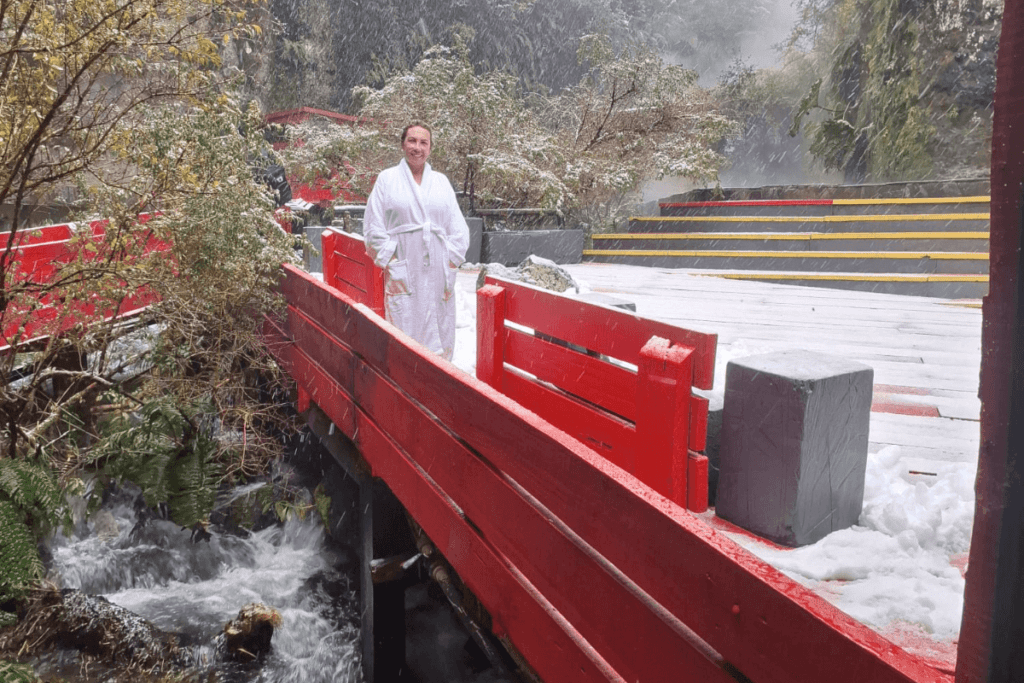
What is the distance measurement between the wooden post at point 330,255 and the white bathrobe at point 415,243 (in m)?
2.35

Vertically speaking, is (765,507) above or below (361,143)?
below


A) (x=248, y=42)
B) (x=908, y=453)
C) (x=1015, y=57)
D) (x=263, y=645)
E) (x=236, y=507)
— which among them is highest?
(x=248, y=42)

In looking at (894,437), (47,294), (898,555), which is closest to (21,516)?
(47,294)

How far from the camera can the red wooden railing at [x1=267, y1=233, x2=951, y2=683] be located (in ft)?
4.17

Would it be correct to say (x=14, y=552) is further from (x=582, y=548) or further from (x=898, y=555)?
(x=898, y=555)

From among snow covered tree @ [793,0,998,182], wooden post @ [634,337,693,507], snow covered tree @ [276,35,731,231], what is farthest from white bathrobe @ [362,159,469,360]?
snow covered tree @ [793,0,998,182]

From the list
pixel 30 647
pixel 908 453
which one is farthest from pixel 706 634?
pixel 30 647

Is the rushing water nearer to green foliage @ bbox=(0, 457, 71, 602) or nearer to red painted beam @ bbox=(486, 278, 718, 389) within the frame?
green foliage @ bbox=(0, 457, 71, 602)

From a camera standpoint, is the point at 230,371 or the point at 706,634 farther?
the point at 230,371

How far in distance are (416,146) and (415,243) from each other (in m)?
0.65

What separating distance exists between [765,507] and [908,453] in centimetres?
132

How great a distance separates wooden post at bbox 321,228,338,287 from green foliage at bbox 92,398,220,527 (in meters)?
2.52

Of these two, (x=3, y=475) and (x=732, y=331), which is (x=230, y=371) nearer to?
(x=3, y=475)

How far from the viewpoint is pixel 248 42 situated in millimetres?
21078
